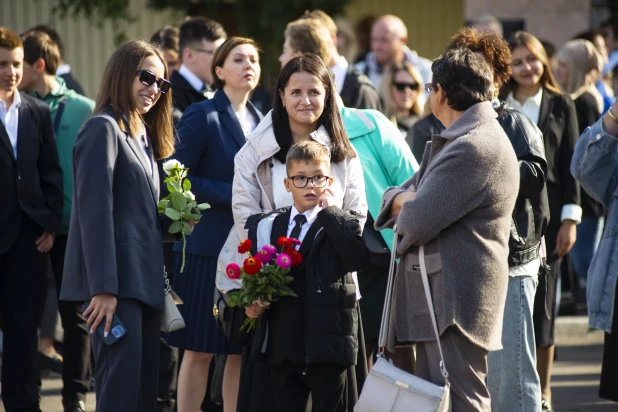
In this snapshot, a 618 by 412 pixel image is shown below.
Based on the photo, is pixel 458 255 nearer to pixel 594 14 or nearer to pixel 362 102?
pixel 362 102

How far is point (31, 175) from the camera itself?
6.05 m

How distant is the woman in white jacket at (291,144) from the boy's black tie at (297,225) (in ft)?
0.83

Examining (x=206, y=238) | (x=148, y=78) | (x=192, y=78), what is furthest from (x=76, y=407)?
(x=148, y=78)

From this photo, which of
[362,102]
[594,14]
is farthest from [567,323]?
[594,14]

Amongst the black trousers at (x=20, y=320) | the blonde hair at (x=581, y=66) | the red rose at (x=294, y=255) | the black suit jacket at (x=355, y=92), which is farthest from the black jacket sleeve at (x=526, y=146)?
the blonde hair at (x=581, y=66)

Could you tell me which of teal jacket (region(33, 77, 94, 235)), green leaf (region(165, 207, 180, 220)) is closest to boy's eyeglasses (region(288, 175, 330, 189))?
green leaf (region(165, 207, 180, 220))

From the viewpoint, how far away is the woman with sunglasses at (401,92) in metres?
8.00

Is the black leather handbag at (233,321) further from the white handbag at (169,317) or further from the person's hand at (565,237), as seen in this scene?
the person's hand at (565,237)

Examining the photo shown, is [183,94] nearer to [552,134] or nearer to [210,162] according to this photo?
[210,162]

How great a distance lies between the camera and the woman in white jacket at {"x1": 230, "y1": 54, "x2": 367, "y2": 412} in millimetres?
4938

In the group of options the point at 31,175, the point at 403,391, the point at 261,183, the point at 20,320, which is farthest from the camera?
the point at 31,175

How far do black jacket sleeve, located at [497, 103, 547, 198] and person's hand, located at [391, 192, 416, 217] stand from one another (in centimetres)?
82

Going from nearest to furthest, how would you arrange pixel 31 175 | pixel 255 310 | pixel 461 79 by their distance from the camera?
pixel 461 79 → pixel 255 310 → pixel 31 175

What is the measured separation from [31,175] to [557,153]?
10.6 ft
